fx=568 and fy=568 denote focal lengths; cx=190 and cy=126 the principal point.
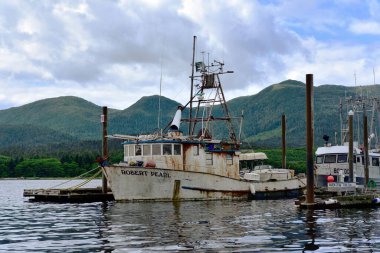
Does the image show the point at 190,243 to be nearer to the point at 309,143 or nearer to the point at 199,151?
the point at 309,143

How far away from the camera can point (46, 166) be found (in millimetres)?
161875

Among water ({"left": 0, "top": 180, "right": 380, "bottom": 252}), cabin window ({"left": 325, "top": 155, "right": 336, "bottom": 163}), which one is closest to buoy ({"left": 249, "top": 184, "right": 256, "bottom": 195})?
water ({"left": 0, "top": 180, "right": 380, "bottom": 252})

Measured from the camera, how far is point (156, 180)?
131ft

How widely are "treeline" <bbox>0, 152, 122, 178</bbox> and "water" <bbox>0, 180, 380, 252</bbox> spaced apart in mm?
120923

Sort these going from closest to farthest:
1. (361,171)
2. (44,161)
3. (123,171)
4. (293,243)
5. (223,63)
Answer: (293,243) → (123,171) → (223,63) → (361,171) → (44,161)

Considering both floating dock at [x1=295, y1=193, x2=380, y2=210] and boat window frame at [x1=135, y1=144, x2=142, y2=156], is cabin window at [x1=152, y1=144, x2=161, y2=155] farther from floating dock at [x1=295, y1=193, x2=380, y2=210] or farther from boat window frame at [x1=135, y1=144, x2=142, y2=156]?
floating dock at [x1=295, y1=193, x2=380, y2=210]

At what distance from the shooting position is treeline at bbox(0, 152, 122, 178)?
507ft

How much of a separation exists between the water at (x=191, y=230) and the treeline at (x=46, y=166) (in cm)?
12092

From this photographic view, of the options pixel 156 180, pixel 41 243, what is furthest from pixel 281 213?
pixel 41 243

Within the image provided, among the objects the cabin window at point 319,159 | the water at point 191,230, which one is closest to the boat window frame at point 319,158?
the cabin window at point 319,159

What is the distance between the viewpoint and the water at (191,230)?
19.4 metres

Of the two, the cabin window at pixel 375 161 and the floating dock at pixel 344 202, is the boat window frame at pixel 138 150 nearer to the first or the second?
the floating dock at pixel 344 202

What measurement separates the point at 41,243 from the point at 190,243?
5.56 metres

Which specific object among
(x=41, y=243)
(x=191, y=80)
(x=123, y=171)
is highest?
(x=191, y=80)
